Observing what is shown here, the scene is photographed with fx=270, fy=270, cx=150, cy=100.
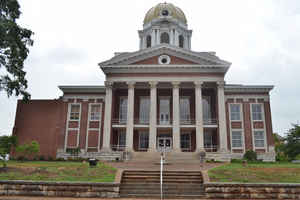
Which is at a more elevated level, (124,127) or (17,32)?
(17,32)

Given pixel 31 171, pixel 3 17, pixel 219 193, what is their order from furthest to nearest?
pixel 3 17 < pixel 31 171 < pixel 219 193

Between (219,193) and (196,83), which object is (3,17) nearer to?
(219,193)

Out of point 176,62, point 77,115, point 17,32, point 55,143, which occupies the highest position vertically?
point 176,62

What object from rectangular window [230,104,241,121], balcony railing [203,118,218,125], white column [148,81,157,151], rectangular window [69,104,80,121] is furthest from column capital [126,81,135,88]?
rectangular window [230,104,241,121]

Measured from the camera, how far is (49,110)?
31.5 m

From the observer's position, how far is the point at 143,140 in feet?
103

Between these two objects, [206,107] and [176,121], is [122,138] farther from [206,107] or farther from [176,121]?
[206,107]

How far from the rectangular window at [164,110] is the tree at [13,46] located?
54.8ft

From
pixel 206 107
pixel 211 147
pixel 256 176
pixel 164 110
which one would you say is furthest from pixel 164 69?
pixel 256 176

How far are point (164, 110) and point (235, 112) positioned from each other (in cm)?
832

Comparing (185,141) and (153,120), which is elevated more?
(153,120)

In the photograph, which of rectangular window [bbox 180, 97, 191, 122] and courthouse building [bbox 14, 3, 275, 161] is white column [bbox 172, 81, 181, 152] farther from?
rectangular window [bbox 180, 97, 191, 122]

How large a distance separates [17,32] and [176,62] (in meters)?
17.0

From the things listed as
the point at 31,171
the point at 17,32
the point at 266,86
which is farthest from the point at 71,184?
the point at 266,86
